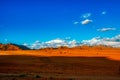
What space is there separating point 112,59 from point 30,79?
3075 centimetres

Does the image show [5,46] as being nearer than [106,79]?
No

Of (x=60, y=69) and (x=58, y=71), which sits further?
(x=60, y=69)

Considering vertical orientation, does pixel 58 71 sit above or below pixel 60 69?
below

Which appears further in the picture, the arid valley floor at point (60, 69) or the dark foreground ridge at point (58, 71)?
the arid valley floor at point (60, 69)

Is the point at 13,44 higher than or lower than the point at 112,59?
higher

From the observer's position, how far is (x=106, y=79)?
27.2 meters

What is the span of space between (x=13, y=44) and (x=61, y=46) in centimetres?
2609

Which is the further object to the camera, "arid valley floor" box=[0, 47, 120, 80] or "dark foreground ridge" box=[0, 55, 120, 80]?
"arid valley floor" box=[0, 47, 120, 80]

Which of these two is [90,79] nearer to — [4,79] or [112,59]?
[4,79]

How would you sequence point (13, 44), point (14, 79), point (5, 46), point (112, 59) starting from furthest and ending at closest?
point (13, 44) < point (5, 46) < point (112, 59) < point (14, 79)

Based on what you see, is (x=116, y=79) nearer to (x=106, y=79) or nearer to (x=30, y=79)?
(x=106, y=79)

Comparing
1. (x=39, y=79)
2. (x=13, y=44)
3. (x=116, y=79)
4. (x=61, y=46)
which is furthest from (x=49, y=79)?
(x=13, y=44)

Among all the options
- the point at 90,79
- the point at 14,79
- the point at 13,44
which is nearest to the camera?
the point at 14,79

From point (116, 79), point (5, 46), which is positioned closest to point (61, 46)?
point (5, 46)
